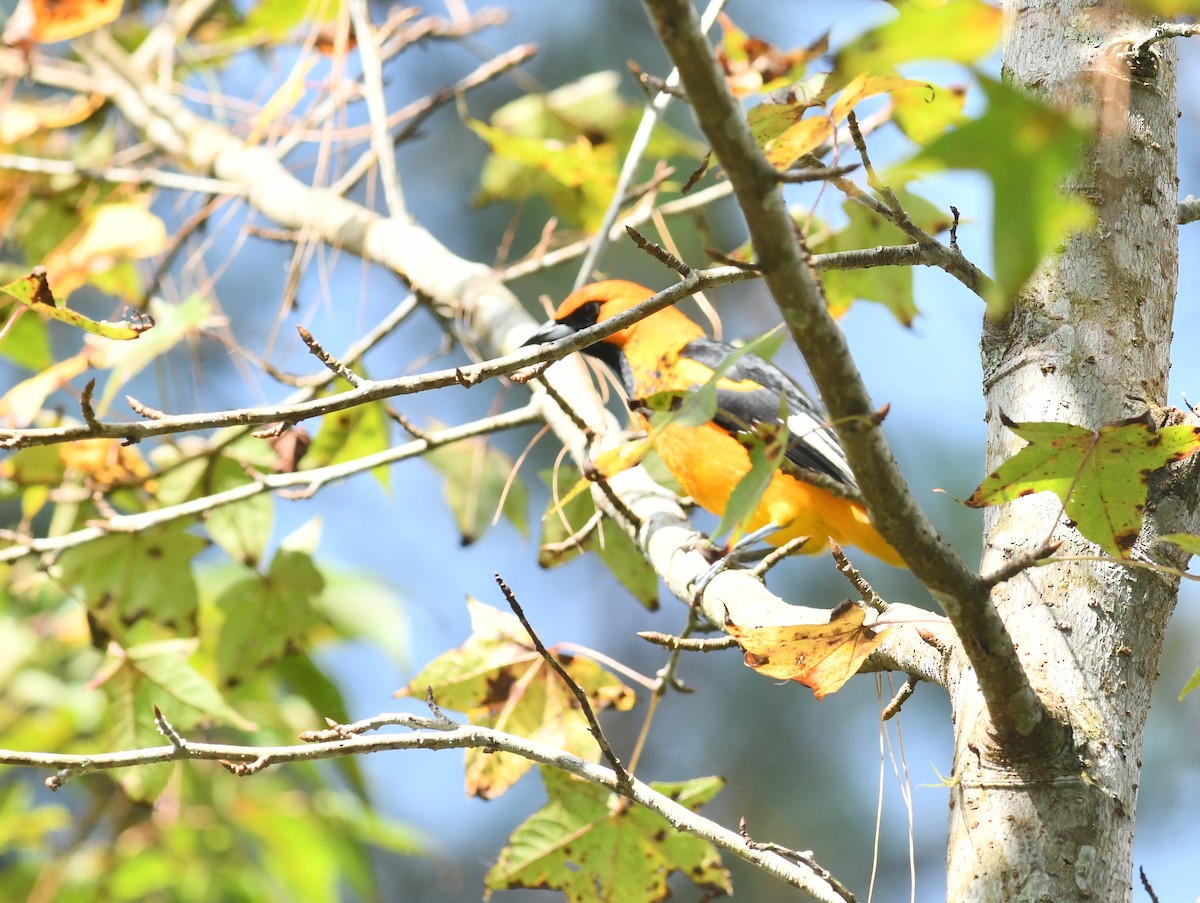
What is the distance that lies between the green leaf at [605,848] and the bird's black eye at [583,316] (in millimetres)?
1911

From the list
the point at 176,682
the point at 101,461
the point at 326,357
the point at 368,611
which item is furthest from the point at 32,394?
the point at 368,611

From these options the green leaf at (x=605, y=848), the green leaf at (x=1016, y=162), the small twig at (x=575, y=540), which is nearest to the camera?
the green leaf at (x=1016, y=162)

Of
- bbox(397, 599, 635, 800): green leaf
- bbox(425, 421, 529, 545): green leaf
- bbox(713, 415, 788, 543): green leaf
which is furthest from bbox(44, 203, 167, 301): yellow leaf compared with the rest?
bbox(713, 415, 788, 543): green leaf

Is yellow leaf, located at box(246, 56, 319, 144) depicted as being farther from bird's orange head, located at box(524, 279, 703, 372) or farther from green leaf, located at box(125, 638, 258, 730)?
green leaf, located at box(125, 638, 258, 730)

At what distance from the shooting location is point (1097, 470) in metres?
1.34

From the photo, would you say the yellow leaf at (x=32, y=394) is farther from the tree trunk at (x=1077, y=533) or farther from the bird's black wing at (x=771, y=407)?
the tree trunk at (x=1077, y=533)

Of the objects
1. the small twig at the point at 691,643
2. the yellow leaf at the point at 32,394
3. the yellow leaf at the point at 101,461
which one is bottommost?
the yellow leaf at the point at 101,461

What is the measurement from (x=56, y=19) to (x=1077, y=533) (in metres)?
2.92

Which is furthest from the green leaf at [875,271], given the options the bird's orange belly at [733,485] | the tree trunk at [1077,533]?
the tree trunk at [1077,533]

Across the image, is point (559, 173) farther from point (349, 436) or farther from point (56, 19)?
point (56, 19)

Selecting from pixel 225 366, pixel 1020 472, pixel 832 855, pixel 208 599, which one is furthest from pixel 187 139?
pixel 832 855

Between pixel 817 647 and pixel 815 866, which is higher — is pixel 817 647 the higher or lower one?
the higher one

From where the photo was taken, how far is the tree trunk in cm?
135

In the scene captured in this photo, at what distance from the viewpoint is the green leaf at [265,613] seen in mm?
2904
